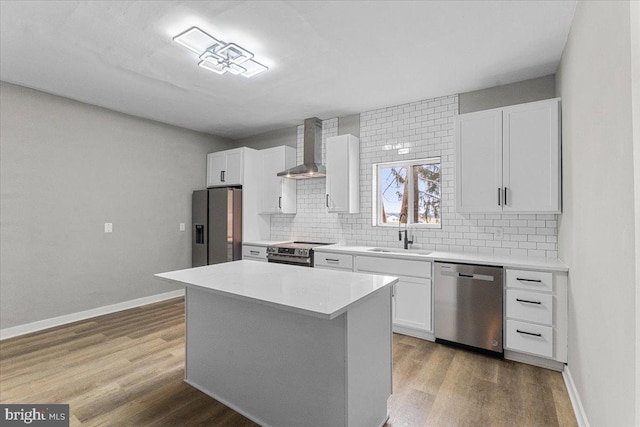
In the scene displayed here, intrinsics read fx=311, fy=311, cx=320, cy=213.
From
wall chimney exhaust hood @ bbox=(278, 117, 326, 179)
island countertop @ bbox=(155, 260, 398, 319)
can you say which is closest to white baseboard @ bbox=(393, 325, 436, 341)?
island countertop @ bbox=(155, 260, 398, 319)

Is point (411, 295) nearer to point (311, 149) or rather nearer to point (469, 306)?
point (469, 306)

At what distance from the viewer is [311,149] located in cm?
464

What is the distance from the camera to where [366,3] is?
2129 mm

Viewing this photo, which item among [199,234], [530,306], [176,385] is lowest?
[176,385]

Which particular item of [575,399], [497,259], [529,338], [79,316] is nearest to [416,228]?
[497,259]

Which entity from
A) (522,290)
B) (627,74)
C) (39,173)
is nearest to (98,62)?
(39,173)

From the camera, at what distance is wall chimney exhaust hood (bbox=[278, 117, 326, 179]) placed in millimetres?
4520

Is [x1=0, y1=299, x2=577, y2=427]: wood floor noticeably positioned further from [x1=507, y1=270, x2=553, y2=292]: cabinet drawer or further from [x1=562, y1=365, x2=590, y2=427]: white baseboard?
[x1=507, y1=270, x2=553, y2=292]: cabinet drawer

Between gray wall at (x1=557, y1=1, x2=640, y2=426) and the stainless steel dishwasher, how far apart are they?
55 centimetres

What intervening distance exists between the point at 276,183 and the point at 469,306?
10.7 ft

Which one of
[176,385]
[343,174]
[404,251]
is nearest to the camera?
[176,385]

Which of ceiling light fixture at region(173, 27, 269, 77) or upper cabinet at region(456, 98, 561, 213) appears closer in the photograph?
ceiling light fixture at region(173, 27, 269, 77)

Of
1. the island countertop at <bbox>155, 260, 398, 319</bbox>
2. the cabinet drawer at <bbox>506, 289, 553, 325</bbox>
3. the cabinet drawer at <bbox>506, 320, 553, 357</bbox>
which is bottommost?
the cabinet drawer at <bbox>506, 320, 553, 357</bbox>

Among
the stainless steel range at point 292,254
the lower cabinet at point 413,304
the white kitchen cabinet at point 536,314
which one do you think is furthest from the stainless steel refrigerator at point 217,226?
the white kitchen cabinet at point 536,314
